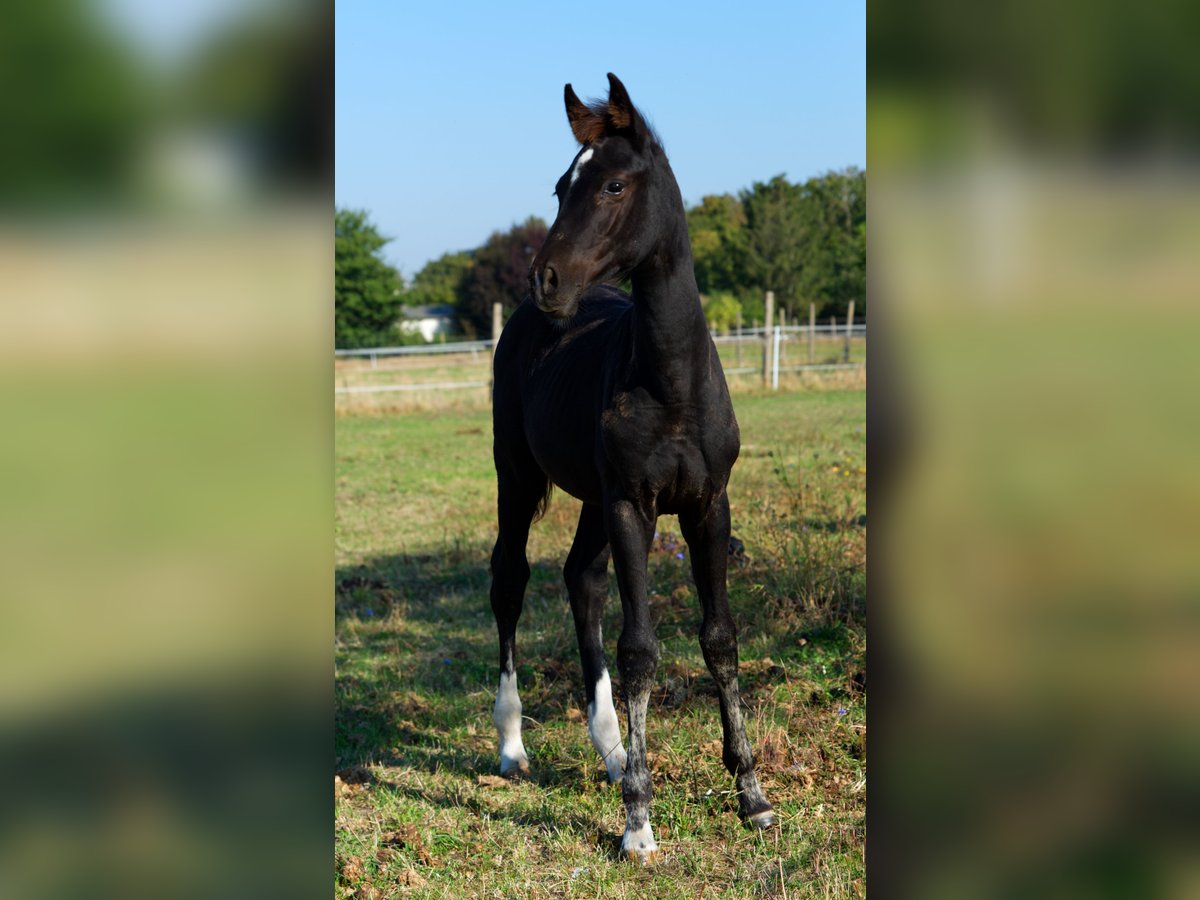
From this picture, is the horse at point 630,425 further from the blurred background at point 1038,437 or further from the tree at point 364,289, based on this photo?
the tree at point 364,289

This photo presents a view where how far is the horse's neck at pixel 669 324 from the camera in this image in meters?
3.63

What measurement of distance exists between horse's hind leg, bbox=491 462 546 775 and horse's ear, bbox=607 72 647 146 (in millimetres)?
1964

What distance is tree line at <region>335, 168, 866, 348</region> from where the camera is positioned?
132 ft

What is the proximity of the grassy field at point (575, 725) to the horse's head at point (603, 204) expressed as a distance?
1.89 m

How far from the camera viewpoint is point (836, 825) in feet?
12.1

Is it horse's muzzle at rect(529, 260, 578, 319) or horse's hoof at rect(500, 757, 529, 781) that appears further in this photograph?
horse's hoof at rect(500, 757, 529, 781)

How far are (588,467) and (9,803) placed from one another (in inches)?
138

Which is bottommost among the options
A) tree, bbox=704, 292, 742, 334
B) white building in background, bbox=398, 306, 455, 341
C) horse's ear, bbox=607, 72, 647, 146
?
horse's ear, bbox=607, 72, 647, 146

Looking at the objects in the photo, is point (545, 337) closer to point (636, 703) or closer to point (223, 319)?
point (636, 703)

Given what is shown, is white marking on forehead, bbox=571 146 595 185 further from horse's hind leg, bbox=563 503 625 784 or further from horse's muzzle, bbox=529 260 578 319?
horse's hind leg, bbox=563 503 625 784

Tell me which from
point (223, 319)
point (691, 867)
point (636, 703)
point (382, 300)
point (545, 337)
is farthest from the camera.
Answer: point (382, 300)

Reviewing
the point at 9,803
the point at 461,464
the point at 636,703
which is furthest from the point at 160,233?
the point at 461,464

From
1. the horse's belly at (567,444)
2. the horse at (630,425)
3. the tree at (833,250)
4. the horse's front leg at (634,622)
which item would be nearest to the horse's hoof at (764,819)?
the horse at (630,425)

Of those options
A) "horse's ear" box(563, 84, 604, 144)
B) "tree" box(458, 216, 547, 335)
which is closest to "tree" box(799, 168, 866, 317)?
"tree" box(458, 216, 547, 335)
